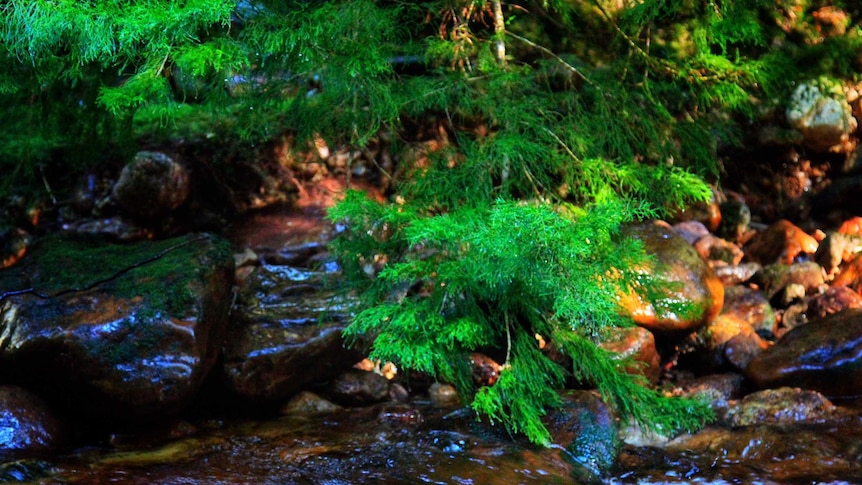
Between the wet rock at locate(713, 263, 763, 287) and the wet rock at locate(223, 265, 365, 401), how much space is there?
4.03m

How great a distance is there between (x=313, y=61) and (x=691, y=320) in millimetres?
3887

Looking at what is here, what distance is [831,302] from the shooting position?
697 centimetres

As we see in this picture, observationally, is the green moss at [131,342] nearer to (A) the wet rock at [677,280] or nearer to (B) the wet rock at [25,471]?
(B) the wet rock at [25,471]

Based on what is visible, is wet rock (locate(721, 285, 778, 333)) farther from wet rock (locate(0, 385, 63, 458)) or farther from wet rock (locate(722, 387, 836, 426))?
wet rock (locate(0, 385, 63, 458))

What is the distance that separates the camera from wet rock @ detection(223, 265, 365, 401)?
5.52 metres

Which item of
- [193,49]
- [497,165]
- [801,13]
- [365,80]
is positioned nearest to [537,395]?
[497,165]

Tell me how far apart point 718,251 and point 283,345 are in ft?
16.2

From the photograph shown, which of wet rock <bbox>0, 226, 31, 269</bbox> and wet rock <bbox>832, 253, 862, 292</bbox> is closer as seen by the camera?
wet rock <bbox>0, 226, 31, 269</bbox>

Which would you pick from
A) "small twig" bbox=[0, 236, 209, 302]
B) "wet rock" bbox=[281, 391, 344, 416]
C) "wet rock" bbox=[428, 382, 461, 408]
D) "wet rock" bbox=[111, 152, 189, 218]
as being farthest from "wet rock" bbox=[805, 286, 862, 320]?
"wet rock" bbox=[111, 152, 189, 218]

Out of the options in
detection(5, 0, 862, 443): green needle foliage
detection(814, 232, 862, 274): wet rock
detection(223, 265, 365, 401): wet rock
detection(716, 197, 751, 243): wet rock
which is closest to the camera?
detection(5, 0, 862, 443): green needle foliage

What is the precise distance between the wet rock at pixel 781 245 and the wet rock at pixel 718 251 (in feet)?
0.67

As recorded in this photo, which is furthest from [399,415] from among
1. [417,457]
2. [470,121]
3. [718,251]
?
[718,251]

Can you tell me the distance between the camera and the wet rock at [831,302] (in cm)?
692

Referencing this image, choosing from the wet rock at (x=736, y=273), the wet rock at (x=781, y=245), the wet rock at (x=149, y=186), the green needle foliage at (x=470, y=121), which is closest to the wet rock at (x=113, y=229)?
the wet rock at (x=149, y=186)
